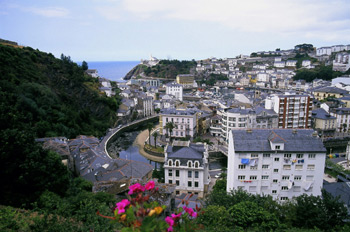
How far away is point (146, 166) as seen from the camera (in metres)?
22.3

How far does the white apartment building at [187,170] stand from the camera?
66.8ft

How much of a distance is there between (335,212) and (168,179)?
1240 centimetres

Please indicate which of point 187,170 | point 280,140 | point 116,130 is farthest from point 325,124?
point 116,130

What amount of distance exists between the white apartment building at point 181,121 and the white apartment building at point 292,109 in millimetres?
12313

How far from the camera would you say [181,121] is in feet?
121

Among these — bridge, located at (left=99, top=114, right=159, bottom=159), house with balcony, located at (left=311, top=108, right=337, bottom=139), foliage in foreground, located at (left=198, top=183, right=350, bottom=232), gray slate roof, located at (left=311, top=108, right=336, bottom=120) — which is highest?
foliage in foreground, located at (left=198, top=183, right=350, bottom=232)

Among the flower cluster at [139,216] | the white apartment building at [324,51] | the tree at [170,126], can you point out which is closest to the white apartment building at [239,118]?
the tree at [170,126]

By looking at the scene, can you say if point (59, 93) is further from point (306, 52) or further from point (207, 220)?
point (306, 52)

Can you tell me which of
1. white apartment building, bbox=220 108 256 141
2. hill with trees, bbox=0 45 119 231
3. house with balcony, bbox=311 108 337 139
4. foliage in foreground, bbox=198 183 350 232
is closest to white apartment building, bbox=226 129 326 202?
foliage in foreground, bbox=198 183 350 232

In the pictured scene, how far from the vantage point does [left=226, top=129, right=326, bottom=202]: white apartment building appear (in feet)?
54.0

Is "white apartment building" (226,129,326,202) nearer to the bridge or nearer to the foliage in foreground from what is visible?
the foliage in foreground

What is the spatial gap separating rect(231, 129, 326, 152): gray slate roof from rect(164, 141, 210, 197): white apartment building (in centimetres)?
443

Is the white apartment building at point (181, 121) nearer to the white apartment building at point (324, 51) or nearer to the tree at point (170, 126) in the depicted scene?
the tree at point (170, 126)

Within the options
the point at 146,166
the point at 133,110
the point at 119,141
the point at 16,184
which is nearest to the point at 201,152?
the point at 146,166
